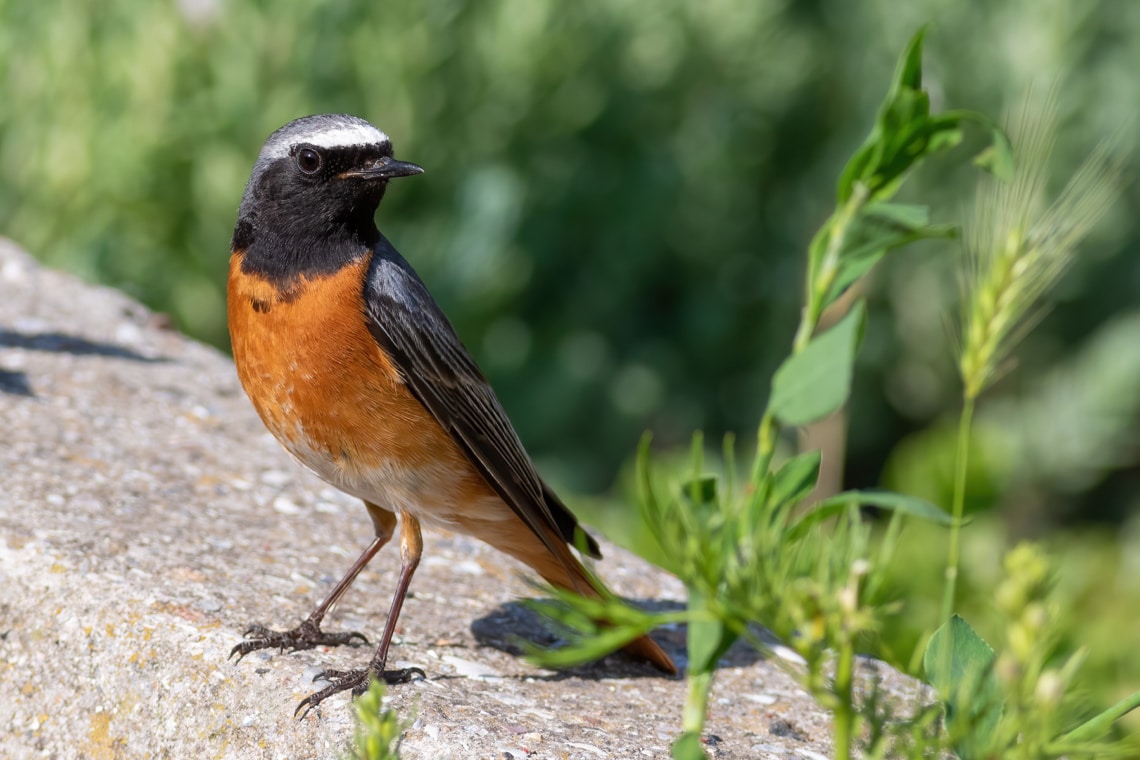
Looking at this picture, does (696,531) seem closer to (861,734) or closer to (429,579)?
(861,734)

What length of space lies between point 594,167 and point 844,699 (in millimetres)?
5808

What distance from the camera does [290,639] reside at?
10.1ft

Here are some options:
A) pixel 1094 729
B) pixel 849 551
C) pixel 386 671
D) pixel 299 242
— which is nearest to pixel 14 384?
pixel 299 242

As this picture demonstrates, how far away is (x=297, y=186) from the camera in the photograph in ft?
11.4

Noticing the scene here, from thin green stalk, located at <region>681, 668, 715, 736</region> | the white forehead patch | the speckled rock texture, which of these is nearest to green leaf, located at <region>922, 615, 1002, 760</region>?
thin green stalk, located at <region>681, 668, 715, 736</region>

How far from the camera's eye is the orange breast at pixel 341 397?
3.25 m

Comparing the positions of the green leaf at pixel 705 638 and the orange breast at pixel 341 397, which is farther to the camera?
the orange breast at pixel 341 397

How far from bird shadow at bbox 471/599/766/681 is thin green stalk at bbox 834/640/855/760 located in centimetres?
164

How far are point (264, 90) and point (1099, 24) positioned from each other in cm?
467

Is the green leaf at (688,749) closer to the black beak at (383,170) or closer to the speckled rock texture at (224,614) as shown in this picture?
the speckled rock texture at (224,614)

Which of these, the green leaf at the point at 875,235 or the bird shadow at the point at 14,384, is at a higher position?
the bird shadow at the point at 14,384

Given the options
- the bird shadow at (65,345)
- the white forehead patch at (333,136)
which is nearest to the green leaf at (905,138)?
the white forehead patch at (333,136)

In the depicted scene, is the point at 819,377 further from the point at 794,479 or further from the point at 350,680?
the point at 350,680

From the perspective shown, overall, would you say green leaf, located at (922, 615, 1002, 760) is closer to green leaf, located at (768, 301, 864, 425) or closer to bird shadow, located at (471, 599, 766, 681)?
green leaf, located at (768, 301, 864, 425)
